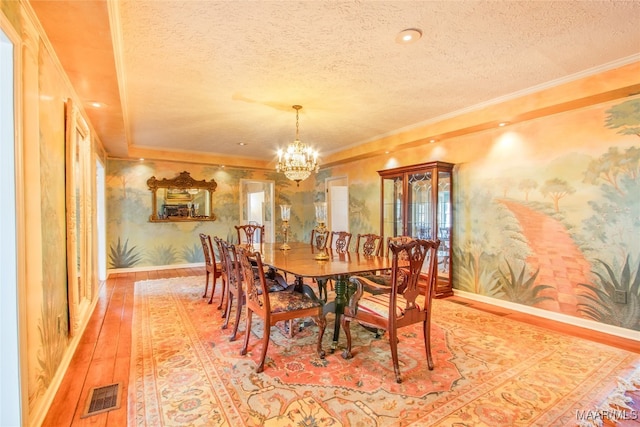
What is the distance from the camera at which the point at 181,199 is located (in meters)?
6.75

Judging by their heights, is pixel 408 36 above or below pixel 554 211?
above

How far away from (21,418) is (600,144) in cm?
489

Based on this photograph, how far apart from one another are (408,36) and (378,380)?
2.52 metres

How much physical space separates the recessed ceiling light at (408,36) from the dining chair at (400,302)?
153 centimetres

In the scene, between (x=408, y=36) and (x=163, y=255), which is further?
(x=163, y=255)

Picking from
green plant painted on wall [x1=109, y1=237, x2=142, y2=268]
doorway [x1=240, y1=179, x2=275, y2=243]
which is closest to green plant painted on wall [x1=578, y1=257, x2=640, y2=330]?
doorway [x1=240, y1=179, x2=275, y2=243]

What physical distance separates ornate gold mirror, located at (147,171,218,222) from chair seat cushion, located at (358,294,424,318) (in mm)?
5281

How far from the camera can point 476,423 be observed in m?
1.79

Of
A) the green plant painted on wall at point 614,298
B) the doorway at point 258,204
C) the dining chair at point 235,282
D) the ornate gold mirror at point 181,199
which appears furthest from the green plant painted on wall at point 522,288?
the ornate gold mirror at point 181,199

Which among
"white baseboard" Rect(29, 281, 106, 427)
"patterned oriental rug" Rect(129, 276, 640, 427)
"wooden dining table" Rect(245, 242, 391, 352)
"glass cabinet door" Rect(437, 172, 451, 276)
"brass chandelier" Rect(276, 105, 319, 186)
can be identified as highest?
"brass chandelier" Rect(276, 105, 319, 186)

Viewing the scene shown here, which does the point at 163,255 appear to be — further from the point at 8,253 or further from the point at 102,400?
the point at 8,253

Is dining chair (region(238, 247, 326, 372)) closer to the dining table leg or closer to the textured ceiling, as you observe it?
the dining table leg

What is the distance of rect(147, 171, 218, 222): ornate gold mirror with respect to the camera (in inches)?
255

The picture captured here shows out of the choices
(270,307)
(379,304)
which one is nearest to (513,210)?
(379,304)
